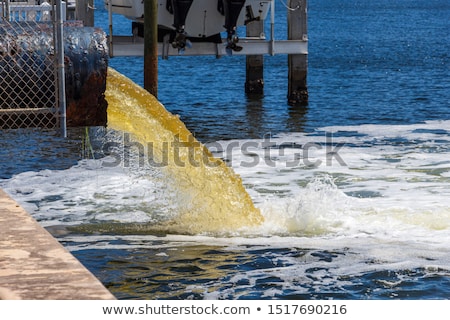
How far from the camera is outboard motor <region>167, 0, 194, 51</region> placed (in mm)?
19375

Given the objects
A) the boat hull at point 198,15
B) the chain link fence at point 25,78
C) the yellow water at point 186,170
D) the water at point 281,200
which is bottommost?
the water at point 281,200

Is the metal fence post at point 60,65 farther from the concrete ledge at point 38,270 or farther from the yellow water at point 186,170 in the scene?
the concrete ledge at point 38,270

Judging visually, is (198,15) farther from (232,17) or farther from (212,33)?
(232,17)

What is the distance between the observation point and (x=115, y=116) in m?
13.5

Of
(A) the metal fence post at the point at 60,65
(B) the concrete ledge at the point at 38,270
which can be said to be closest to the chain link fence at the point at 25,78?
(A) the metal fence post at the point at 60,65

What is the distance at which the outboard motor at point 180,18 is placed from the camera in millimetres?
19375

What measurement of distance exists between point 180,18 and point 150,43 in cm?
207

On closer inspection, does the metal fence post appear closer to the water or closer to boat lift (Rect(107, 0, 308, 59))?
the water

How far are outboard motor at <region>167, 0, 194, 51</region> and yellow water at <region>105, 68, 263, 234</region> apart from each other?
5.61 meters

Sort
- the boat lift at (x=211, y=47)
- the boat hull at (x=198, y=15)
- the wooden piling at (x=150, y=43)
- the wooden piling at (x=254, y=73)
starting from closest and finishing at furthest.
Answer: the wooden piling at (x=150, y=43) < the boat lift at (x=211, y=47) < the boat hull at (x=198, y=15) < the wooden piling at (x=254, y=73)

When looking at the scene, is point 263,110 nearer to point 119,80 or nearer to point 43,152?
point 43,152

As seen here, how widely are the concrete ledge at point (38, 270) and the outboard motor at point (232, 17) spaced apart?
41.8ft

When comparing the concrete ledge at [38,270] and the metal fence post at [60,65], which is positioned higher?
the metal fence post at [60,65]

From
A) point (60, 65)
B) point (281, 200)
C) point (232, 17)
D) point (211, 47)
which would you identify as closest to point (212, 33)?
point (211, 47)
